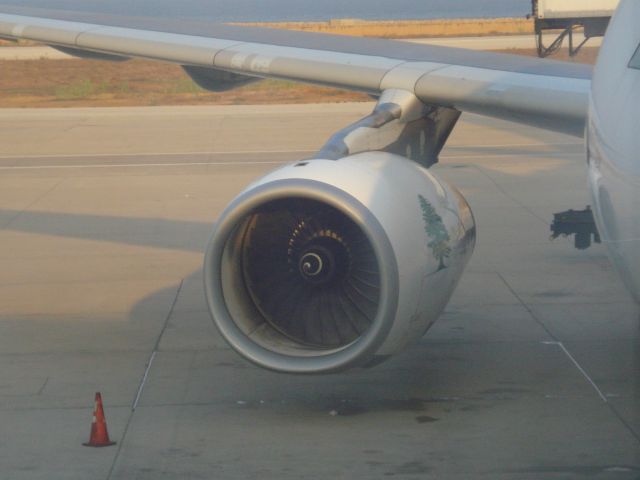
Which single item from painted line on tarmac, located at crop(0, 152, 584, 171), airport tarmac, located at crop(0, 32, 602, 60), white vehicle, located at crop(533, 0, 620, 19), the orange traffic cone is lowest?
airport tarmac, located at crop(0, 32, 602, 60)

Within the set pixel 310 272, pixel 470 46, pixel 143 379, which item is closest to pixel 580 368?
pixel 310 272

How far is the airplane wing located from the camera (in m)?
7.50

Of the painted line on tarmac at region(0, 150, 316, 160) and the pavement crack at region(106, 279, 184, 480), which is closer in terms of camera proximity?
the pavement crack at region(106, 279, 184, 480)

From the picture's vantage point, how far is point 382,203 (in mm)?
6129

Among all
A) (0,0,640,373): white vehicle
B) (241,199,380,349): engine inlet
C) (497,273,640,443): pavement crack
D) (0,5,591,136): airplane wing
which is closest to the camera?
(0,0,640,373): white vehicle

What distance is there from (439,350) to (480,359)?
316 mm

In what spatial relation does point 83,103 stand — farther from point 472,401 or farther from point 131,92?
point 472,401

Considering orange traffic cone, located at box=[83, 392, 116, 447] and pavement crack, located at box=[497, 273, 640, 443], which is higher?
orange traffic cone, located at box=[83, 392, 116, 447]

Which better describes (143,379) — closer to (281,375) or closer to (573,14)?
(281,375)

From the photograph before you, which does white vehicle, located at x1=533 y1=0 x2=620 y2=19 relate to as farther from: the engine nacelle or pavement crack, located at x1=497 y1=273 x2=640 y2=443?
the engine nacelle

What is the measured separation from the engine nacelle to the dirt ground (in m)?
18.8

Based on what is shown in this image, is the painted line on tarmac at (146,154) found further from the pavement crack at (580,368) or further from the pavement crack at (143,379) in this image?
the pavement crack at (580,368)

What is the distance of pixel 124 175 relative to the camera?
16.7 metres

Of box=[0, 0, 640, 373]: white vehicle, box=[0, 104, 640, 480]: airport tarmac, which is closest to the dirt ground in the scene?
box=[0, 104, 640, 480]: airport tarmac
